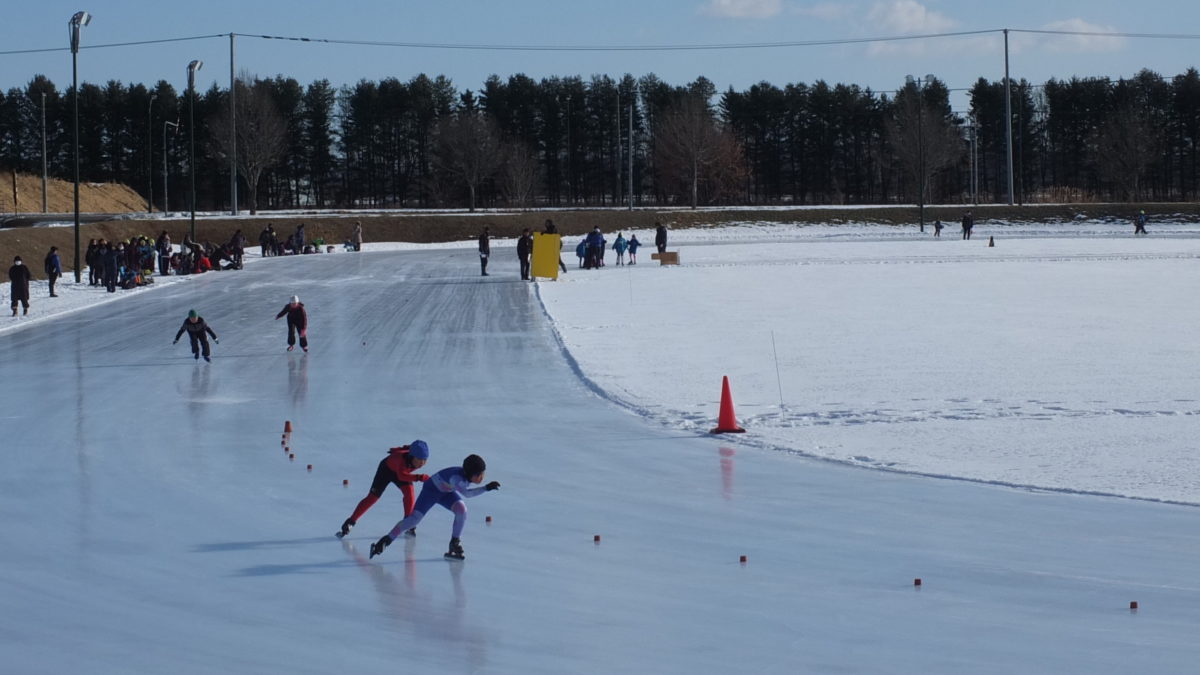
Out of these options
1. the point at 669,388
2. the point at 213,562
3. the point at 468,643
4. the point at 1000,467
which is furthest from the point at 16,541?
the point at 669,388

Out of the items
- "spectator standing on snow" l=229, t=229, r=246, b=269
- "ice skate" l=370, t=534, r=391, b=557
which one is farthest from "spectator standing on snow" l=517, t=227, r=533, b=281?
"ice skate" l=370, t=534, r=391, b=557

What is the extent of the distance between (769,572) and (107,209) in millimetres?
90016

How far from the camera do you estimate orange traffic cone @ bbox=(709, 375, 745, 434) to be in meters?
13.7

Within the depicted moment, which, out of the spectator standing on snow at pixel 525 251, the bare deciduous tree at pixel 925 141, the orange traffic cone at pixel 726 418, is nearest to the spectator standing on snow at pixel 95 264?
the spectator standing on snow at pixel 525 251

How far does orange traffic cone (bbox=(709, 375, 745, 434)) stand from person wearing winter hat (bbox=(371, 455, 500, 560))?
5.21 meters

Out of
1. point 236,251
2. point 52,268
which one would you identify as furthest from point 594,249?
point 52,268

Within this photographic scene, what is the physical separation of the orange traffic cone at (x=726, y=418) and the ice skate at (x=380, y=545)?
219 inches

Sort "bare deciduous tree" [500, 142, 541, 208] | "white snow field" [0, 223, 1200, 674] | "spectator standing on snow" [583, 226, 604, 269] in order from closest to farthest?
1. "white snow field" [0, 223, 1200, 674]
2. "spectator standing on snow" [583, 226, 604, 269]
3. "bare deciduous tree" [500, 142, 541, 208]

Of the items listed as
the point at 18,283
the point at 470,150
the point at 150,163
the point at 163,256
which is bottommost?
the point at 18,283

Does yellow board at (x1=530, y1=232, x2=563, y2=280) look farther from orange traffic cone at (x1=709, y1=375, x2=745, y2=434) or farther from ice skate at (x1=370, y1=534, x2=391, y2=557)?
ice skate at (x1=370, y1=534, x2=391, y2=557)

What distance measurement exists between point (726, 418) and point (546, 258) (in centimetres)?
2493

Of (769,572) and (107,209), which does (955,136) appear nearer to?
(107,209)

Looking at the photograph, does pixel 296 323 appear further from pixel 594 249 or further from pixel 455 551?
pixel 594 249

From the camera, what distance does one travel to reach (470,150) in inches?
3647
